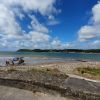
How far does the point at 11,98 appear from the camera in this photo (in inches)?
336

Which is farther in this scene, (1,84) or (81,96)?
(1,84)

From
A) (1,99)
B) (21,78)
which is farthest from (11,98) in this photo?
(21,78)

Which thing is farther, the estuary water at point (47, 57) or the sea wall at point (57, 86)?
the estuary water at point (47, 57)

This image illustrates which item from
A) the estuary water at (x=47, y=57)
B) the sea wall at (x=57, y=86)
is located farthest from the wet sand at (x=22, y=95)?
the estuary water at (x=47, y=57)

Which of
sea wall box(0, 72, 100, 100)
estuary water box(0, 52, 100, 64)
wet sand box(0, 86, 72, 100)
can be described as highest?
sea wall box(0, 72, 100, 100)

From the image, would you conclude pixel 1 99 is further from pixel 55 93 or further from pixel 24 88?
pixel 55 93

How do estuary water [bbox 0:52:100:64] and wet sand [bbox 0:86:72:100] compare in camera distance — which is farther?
estuary water [bbox 0:52:100:64]

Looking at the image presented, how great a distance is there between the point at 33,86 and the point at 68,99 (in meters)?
2.05

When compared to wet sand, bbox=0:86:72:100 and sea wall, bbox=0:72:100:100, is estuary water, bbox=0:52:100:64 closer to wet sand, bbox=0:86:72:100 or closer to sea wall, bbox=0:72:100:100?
sea wall, bbox=0:72:100:100

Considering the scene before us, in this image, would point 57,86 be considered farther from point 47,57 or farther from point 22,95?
point 47,57

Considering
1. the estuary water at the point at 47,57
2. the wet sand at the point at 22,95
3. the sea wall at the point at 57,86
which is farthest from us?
the estuary water at the point at 47,57

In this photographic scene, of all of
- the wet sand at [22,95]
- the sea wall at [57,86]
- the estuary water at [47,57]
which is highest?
the sea wall at [57,86]

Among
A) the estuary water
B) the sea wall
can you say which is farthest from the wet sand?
the estuary water

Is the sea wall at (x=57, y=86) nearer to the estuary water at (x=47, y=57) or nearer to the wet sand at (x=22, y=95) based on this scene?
the wet sand at (x=22, y=95)
